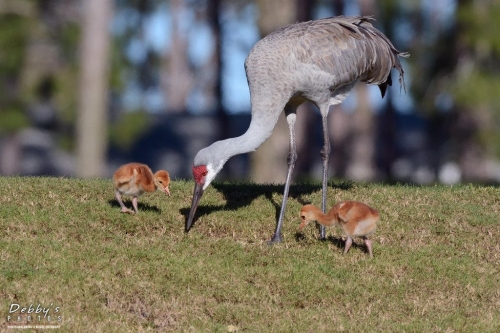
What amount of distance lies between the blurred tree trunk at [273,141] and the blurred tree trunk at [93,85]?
190 inches

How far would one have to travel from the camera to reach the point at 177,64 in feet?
127

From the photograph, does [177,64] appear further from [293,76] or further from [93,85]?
[293,76]

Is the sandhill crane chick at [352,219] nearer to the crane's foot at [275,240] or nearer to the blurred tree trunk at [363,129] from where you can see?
the crane's foot at [275,240]

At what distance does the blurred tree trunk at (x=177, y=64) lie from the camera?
38062mm

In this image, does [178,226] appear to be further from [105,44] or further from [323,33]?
[105,44]

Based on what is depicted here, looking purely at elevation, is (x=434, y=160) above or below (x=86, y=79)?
below

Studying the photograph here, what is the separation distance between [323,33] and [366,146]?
1494 centimetres

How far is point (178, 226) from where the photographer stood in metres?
9.67

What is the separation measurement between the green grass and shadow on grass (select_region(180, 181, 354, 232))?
0.04m

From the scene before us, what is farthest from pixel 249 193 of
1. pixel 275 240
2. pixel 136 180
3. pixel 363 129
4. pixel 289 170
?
pixel 363 129

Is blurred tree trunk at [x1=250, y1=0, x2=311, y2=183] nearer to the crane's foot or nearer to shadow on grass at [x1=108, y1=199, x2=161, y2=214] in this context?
shadow on grass at [x1=108, y1=199, x2=161, y2=214]

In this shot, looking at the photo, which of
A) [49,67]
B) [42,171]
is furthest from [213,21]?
[42,171]

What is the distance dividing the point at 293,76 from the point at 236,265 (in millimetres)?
2231

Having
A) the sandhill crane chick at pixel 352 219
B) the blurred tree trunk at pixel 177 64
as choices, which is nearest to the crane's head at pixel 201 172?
the sandhill crane chick at pixel 352 219
